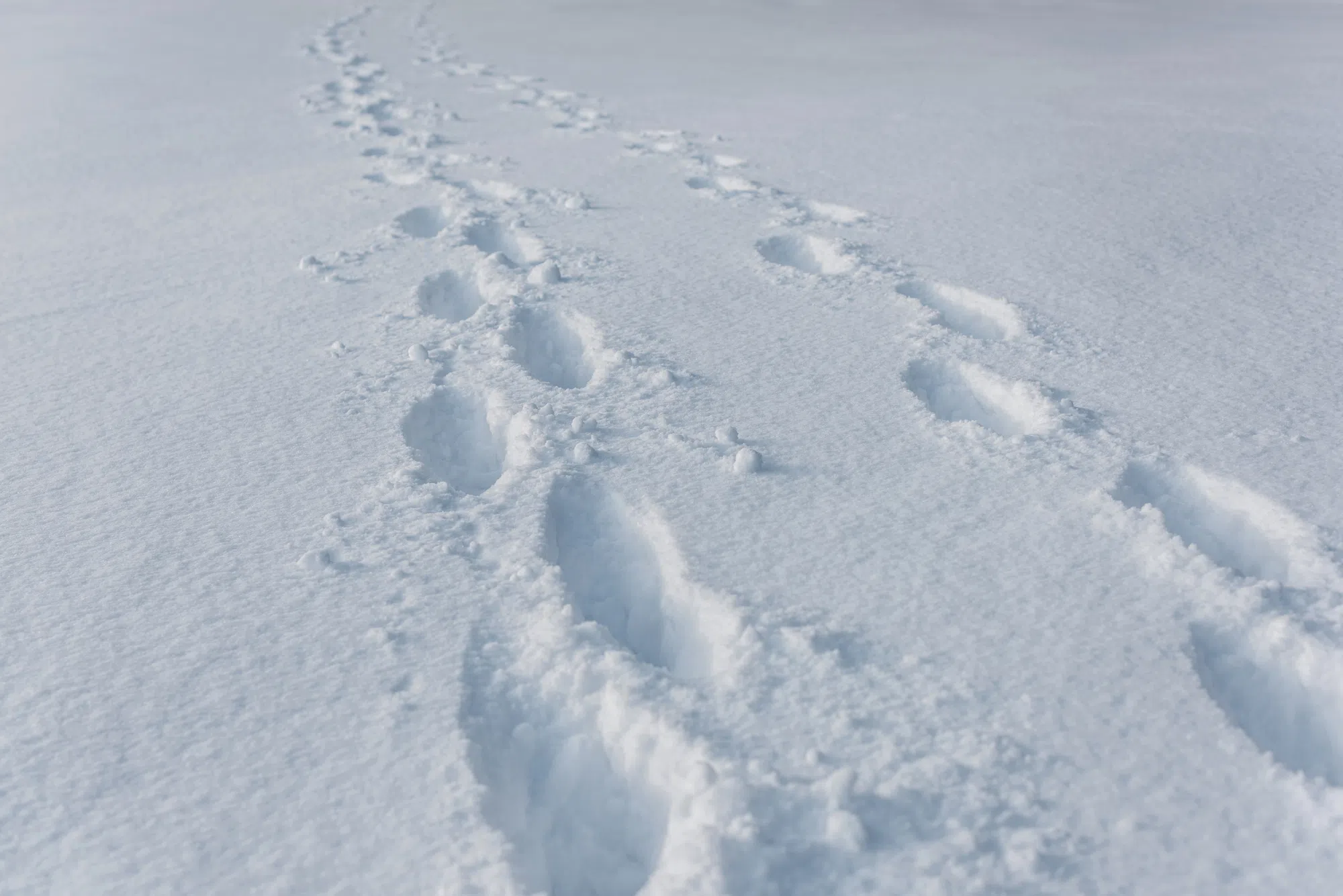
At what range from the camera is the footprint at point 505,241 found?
265 cm

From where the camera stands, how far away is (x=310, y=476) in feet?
5.49

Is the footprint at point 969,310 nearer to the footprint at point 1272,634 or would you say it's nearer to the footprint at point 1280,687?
the footprint at point 1272,634

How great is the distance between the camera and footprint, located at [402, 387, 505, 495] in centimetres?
177

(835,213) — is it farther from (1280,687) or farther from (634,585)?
(1280,687)

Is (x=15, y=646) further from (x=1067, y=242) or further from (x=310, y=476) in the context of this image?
(x=1067, y=242)

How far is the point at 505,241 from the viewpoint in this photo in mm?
2799

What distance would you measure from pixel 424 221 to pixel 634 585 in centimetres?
186

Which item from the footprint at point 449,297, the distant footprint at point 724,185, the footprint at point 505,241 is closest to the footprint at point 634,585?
the footprint at point 449,297

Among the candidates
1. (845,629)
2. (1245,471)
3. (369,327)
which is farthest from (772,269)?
(845,629)

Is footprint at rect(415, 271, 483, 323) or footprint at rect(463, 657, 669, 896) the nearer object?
footprint at rect(463, 657, 669, 896)

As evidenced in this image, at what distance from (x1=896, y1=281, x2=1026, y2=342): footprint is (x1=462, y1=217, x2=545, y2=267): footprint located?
921 millimetres

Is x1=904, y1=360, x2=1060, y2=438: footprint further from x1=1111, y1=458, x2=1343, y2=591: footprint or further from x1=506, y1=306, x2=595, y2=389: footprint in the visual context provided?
x1=506, y1=306, x2=595, y2=389: footprint

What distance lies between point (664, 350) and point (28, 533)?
3.72ft

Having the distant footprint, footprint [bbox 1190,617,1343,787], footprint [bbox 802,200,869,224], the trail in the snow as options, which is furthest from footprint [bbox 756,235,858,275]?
footprint [bbox 1190,617,1343,787]
